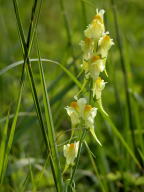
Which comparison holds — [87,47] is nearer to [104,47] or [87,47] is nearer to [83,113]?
[104,47]

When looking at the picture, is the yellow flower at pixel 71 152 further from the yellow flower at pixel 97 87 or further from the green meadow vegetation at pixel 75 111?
the yellow flower at pixel 97 87

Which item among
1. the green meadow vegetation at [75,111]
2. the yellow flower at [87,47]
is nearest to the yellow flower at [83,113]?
the green meadow vegetation at [75,111]

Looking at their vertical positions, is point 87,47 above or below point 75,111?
above

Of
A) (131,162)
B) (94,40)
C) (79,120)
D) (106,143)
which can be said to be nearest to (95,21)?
(94,40)

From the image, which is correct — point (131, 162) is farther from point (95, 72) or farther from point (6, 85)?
point (95, 72)

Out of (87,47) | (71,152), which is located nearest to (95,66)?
(87,47)

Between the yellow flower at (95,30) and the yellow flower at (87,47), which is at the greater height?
the yellow flower at (95,30)

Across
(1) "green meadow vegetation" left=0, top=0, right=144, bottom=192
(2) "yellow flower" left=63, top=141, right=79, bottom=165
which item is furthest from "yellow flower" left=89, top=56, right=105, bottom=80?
(2) "yellow flower" left=63, top=141, right=79, bottom=165

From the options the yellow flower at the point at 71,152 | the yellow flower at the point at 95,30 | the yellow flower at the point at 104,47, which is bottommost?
the yellow flower at the point at 71,152

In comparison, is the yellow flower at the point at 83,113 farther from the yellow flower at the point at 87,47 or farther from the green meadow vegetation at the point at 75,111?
the yellow flower at the point at 87,47
